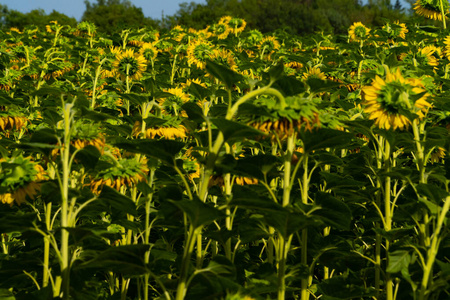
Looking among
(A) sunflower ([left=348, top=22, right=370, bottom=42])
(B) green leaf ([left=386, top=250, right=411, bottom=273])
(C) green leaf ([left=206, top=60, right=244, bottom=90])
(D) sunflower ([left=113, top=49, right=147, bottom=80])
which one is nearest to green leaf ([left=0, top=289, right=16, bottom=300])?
(C) green leaf ([left=206, top=60, right=244, bottom=90])

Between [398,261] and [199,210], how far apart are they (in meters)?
1.04

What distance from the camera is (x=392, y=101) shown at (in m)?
2.33

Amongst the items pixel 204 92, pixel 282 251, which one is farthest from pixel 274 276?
pixel 204 92

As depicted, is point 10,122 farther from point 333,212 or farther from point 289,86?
point 333,212

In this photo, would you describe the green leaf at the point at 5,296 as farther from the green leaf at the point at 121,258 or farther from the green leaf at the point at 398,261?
the green leaf at the point at 398,261

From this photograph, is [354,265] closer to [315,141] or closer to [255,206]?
[315,141]

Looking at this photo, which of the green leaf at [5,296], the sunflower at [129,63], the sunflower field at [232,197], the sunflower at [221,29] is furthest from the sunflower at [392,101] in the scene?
the sunflower at [221,29]

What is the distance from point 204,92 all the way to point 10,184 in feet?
3.47

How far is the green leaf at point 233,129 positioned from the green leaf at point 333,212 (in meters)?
0.54

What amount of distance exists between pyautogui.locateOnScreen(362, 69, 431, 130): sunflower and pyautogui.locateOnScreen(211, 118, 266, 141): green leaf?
86cm

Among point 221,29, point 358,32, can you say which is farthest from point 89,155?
point 221,29

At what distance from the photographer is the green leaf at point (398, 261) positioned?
2.22 metres

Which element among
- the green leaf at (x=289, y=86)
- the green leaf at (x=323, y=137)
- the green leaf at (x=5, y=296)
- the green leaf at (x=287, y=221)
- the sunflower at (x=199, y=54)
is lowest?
the green leaf at (x=5, y=296)

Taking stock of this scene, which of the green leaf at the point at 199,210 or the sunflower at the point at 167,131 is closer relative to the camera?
the green leaf at the point at 199,210
